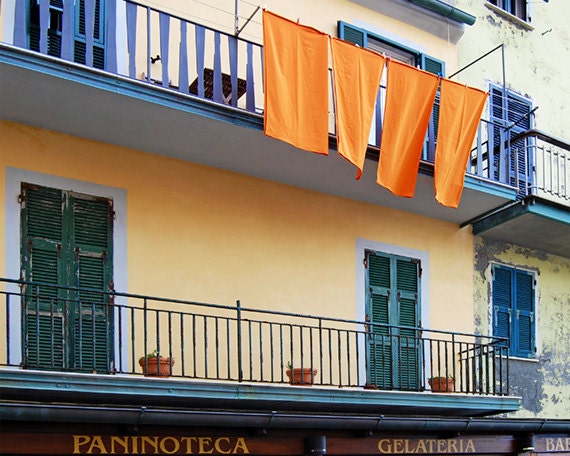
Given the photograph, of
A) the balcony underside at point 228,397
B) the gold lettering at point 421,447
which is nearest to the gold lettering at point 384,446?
the balcony underside at point 228,397

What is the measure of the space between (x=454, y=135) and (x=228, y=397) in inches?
186

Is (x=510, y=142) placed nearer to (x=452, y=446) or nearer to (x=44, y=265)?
(x=452, y=446)

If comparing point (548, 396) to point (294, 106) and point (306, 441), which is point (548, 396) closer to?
point (306, 441)

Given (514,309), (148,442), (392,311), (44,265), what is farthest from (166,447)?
(514,309)

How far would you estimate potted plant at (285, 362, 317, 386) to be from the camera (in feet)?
36.8

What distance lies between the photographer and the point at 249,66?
37.1 ft

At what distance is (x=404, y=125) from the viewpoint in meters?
11.9

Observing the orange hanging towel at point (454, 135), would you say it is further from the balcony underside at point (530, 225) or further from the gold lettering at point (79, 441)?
the gold lettering at point (79, 441)

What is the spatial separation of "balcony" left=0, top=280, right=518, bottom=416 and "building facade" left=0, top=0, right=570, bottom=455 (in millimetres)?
31

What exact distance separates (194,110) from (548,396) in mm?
7782

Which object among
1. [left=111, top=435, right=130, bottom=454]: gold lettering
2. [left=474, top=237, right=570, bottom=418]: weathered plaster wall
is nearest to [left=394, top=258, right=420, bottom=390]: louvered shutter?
[left=474, top=237, right=570, bottom=418]: weathered plaster wall

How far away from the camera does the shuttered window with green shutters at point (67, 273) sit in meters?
10.1

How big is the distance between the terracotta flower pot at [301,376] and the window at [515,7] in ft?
27.0

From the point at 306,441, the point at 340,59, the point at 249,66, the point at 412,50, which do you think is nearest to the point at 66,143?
the point at 249,66
